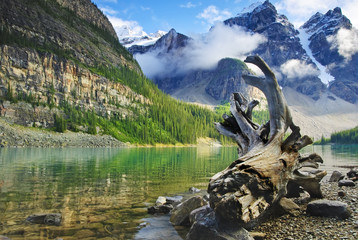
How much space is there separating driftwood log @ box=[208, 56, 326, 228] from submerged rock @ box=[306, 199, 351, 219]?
3.74 feet

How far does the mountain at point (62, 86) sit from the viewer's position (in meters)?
120

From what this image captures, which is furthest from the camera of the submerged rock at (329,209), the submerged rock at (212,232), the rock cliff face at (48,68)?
the rock cliff face at (48,68)

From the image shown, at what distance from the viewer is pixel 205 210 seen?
9.54 meters

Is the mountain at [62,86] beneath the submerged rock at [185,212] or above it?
above

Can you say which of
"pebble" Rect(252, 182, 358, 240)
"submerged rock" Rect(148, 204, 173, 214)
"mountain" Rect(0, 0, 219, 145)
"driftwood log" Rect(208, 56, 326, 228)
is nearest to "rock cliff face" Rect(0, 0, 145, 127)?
"mountain" Rect(0, 0, 219, 145)

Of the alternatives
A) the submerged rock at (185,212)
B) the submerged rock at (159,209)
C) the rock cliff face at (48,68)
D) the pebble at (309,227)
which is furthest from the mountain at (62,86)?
the pebble at (309,227)

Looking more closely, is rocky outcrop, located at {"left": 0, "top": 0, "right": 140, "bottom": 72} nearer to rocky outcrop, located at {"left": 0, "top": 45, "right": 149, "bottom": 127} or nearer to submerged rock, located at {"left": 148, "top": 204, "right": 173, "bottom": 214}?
rocky outcrop, located at {"left": 0, "top": 45, "right": 149, "bottom": 127}

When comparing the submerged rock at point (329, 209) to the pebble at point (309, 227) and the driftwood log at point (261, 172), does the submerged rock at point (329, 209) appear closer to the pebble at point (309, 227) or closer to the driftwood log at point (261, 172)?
the pebble at point (309, 227)

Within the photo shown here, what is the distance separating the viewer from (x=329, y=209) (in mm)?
8969

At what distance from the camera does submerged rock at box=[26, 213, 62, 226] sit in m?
Result: 10.1

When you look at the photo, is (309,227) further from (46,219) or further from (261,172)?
(46,219)

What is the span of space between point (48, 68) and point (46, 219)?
490 feet

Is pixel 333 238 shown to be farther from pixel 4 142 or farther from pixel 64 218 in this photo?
pixel 4 142

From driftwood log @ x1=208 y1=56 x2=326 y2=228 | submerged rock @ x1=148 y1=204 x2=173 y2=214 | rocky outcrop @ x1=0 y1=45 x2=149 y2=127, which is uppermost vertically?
rocky outcrop @ x1=0 y1=45 x2=149 y2=127
